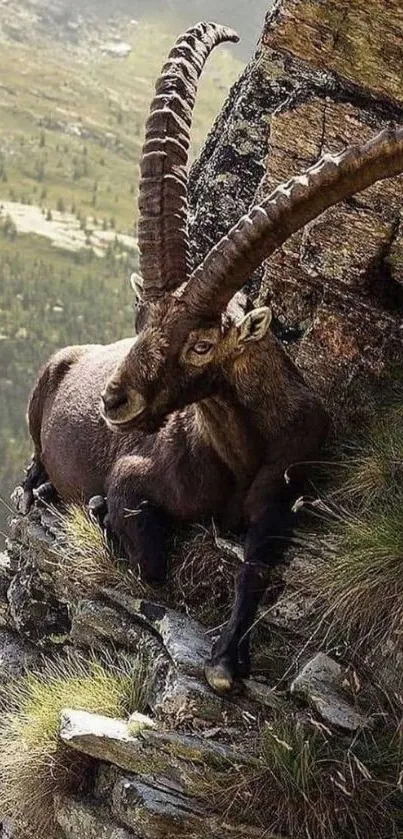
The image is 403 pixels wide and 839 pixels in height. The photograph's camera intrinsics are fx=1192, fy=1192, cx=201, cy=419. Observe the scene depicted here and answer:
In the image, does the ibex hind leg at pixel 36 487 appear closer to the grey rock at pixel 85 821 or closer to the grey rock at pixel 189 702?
the grey rock at pixel 85 821

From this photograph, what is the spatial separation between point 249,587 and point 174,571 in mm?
922

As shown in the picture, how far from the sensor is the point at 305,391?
7824 mm

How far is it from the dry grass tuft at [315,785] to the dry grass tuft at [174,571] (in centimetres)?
147

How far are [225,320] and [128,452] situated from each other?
6.48ft

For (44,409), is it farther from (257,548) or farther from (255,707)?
(255,707)

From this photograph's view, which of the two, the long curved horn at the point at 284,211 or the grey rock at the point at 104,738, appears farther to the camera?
the grey rock at the point at 104,738

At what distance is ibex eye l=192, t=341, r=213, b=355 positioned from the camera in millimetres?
6966

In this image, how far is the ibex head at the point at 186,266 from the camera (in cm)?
649

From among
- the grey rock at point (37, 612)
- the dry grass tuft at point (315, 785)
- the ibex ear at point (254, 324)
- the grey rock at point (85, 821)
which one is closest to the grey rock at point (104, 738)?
the grey rock at point (85, 821)

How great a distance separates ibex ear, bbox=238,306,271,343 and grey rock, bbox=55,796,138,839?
2.89m

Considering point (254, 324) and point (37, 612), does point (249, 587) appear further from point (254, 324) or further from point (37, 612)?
point (37, 612)

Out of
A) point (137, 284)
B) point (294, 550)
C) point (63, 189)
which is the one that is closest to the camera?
point (294, 550)

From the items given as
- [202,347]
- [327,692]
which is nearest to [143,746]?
[327,692]

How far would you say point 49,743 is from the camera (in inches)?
291
